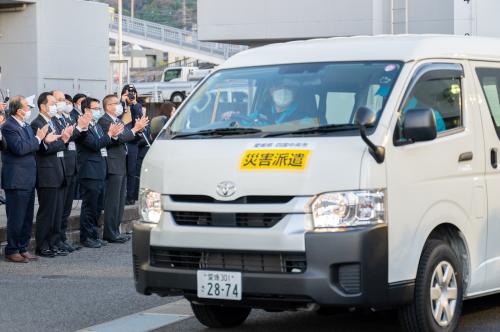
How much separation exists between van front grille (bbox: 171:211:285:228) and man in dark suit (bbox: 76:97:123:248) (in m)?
6.35

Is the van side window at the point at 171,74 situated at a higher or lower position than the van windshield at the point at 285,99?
higher

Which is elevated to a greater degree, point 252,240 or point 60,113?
point 60,113

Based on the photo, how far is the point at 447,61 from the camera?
813cm

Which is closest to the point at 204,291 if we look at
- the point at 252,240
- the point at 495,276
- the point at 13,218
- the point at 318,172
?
the point at 252,240

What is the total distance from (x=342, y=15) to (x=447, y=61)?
1414 inches

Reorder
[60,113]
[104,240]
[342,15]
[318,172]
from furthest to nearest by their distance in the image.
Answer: [342,15] < [104,240] < [60,113] < [318,172]

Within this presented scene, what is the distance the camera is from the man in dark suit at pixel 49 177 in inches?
502

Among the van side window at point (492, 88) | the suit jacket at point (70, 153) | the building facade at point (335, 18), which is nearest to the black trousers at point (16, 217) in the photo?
the suit jacket at point (70, 153)

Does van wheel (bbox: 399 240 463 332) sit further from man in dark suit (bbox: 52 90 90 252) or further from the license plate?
man in dark suit (bbox: 52 90 90 252)

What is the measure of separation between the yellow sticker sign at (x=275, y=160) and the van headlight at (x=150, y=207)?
0.74 meters

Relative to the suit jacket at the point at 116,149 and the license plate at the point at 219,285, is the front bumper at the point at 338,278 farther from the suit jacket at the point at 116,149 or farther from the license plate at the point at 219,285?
the suit jacket at the point at 116,149

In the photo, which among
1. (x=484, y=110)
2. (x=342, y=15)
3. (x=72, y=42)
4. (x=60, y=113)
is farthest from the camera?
(x=342, y=15)

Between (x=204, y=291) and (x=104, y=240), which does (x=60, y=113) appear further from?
(x=204, y=291)

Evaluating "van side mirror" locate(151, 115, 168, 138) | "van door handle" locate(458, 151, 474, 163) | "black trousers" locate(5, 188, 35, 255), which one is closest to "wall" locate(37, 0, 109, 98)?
"black trousers" locate(5, 188, 35, 255)
